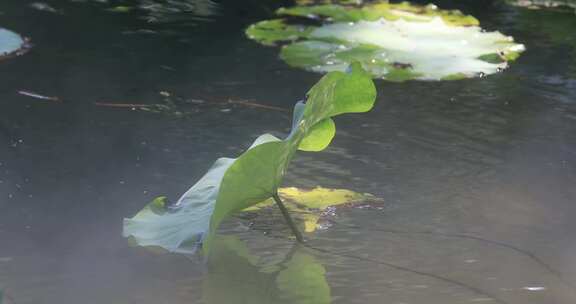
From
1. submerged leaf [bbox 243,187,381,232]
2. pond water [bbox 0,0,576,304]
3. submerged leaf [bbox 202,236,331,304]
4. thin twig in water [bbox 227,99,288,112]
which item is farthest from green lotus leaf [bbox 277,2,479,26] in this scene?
submerged leaf [bbox 202,236,331,304]

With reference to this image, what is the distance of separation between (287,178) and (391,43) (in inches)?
40.6

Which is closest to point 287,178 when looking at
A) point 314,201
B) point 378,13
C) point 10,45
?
point 314,201

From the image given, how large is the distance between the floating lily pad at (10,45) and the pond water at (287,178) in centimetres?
4

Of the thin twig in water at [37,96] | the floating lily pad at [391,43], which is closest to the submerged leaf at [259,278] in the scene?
the thin twig in water at [37,96]

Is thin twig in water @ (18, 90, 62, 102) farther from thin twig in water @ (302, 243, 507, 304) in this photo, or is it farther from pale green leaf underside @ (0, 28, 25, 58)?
thin twig in water @ (302, 243, 507, 304)

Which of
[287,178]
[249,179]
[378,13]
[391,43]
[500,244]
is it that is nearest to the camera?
[249,179]

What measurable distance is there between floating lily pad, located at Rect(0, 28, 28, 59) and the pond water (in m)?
0.04

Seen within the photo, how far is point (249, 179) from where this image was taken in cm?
115

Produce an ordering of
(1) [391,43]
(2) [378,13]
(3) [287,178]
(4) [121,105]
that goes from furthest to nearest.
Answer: (2) [378,13] → (1) [391,43] → (4) [121,105] → (3) [287,178]

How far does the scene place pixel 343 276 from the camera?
1.21 meters

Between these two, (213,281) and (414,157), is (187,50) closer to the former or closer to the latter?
(414,157)

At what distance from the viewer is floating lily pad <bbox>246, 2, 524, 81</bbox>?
232 centimetres

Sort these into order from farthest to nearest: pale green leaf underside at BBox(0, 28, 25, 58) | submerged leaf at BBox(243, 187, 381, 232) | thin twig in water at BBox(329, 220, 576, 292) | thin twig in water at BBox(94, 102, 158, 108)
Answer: pale green leaf underside at BBox(0, 28, 25, 58), thin twig in water at BBox(94, 102, 158, 108), submerged leaf at BBox(243, 187, 381, 232), thin twig in water at BBox(329, 220, 576, 292)

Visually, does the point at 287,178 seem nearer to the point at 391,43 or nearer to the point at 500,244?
the point at 500,244
